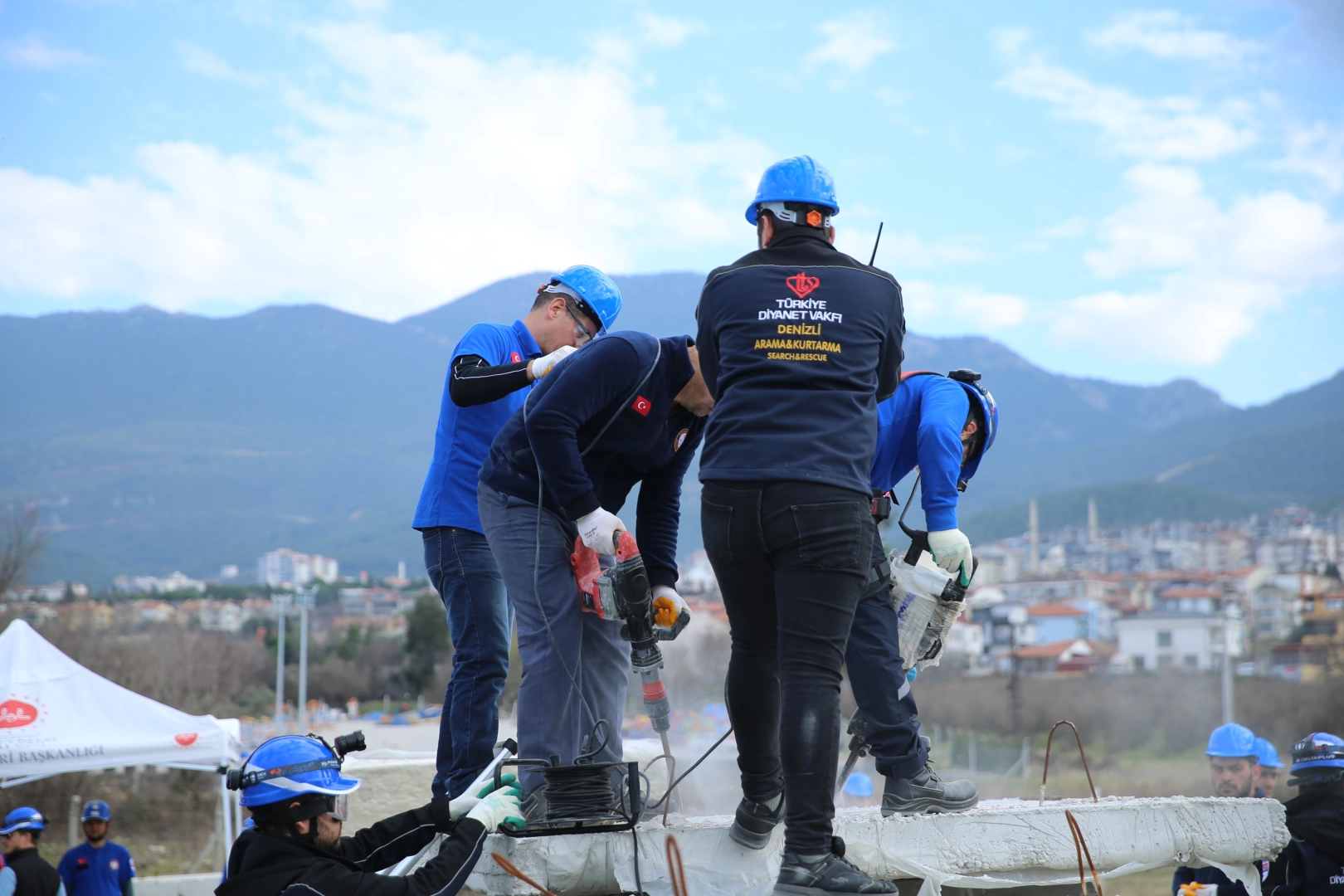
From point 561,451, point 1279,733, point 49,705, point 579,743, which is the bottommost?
point 1279,733

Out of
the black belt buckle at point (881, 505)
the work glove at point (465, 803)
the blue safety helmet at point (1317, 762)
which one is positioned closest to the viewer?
the work glove at point (465, 803)

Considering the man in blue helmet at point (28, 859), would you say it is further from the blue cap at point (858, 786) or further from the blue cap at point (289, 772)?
the blue cap at point (289, 772)

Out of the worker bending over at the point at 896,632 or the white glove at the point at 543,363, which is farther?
the white glove at the point at 543,363

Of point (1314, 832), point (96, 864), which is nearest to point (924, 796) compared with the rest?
point (1314, 832)

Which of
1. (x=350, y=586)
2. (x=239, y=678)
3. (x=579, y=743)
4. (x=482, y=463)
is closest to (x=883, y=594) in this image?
(x=579, y=743)

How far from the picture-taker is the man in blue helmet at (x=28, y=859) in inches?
333

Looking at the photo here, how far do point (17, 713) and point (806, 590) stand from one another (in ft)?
31.3

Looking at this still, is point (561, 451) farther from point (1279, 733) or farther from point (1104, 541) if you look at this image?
point (1104, 541)

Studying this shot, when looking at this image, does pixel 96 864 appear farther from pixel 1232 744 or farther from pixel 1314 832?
pixel 1314 832

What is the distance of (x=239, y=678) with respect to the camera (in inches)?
2270

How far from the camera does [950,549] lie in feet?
13.8

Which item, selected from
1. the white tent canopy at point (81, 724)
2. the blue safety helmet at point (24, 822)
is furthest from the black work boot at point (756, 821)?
the white tent canopy at point (81, 724)

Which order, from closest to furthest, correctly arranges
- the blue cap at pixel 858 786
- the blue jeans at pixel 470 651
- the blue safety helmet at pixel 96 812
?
the blue jeans at pixel 470 651, the blue safety helmet at pixel 96 812, the blue cap at pixel 858 786

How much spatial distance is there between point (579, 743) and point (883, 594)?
3.99 feet
